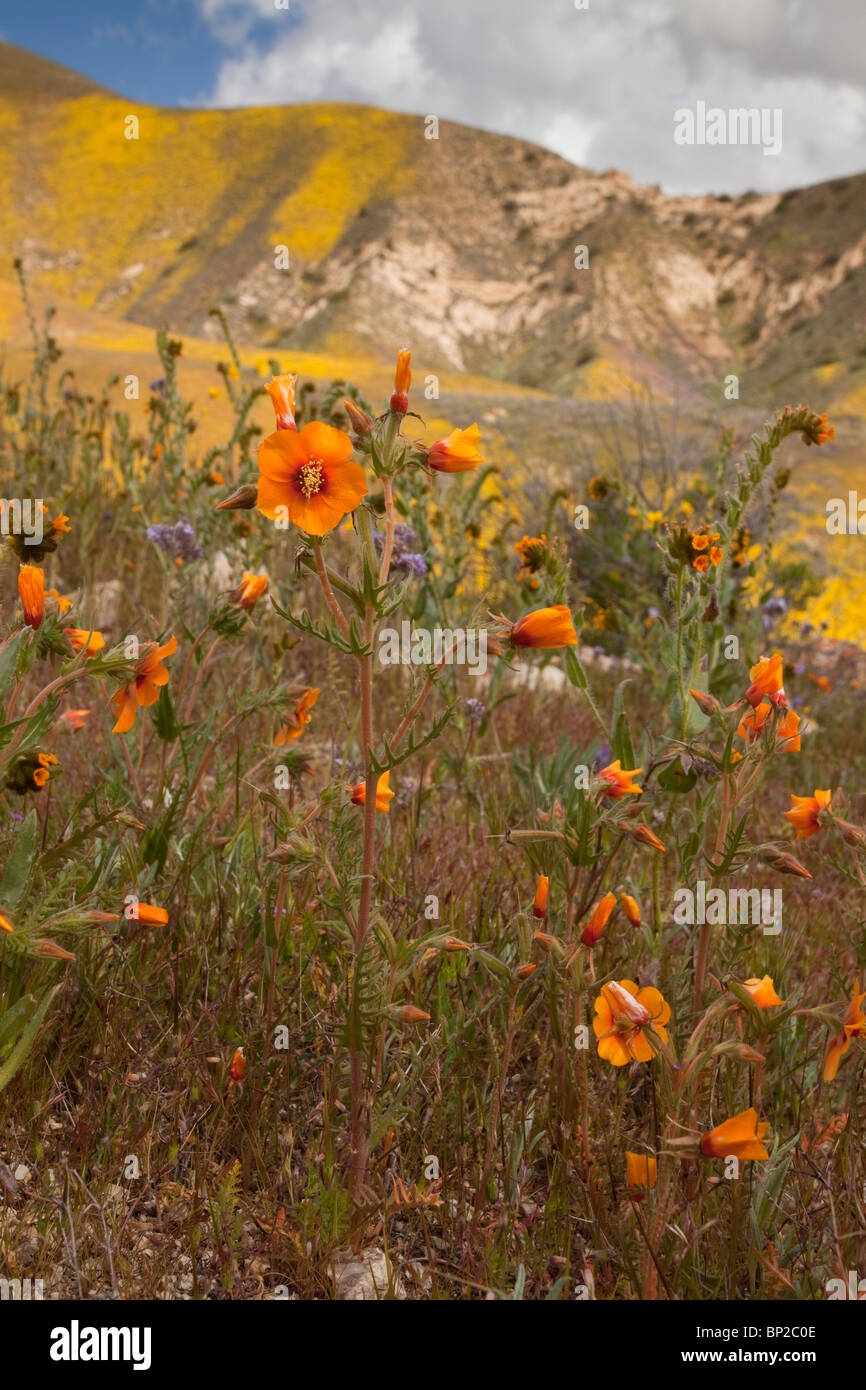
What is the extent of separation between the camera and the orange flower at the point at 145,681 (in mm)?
1430

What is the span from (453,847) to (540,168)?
170 ft

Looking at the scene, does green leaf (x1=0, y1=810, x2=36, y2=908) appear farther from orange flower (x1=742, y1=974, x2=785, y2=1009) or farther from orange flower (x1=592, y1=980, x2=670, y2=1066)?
orange flower (x1=742, y1=974, x2=785, y2=1009)

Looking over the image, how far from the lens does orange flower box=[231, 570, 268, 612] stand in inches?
70.1

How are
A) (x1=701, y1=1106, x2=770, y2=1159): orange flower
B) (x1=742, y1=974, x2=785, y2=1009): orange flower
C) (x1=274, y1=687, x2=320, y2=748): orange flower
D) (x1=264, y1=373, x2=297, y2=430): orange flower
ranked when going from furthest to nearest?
1. (x1=274, y1=687, x2=320, y2=748): orange flower
2. (x1=264, y1=373, x2=297, y2=430): orange flower
3. (x1=742, y1=974, x2=785, y2=1009): orange flower
4. (x1=701, y1=1106, x2=770, y2=1159): orange flower

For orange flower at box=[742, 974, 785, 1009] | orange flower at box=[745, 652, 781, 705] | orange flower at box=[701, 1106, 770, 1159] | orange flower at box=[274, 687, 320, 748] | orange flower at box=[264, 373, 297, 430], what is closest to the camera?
orange flower at box=[701, 1106, 770, 1159]

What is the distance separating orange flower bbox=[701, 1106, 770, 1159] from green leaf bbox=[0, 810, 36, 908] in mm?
958

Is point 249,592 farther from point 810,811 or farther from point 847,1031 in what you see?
point 847,1031

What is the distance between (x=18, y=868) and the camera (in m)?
1.32

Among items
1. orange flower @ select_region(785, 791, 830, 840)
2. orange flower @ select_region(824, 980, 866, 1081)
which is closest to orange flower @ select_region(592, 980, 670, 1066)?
orange flower @ select_region(824, 980, 866, 1081)

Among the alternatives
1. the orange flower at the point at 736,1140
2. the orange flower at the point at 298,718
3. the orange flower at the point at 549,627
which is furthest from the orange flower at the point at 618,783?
the orange flower at the point at 298,718

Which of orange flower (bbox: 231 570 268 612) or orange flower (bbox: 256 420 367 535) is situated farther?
orange flower (bbox: 231 570 268 612)

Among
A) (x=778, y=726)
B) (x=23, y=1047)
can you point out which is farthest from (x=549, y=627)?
(x=23, y=1047)

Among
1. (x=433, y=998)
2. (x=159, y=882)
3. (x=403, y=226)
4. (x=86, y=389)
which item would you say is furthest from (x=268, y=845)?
(x=403, y=226)

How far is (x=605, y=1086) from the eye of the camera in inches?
61.8
